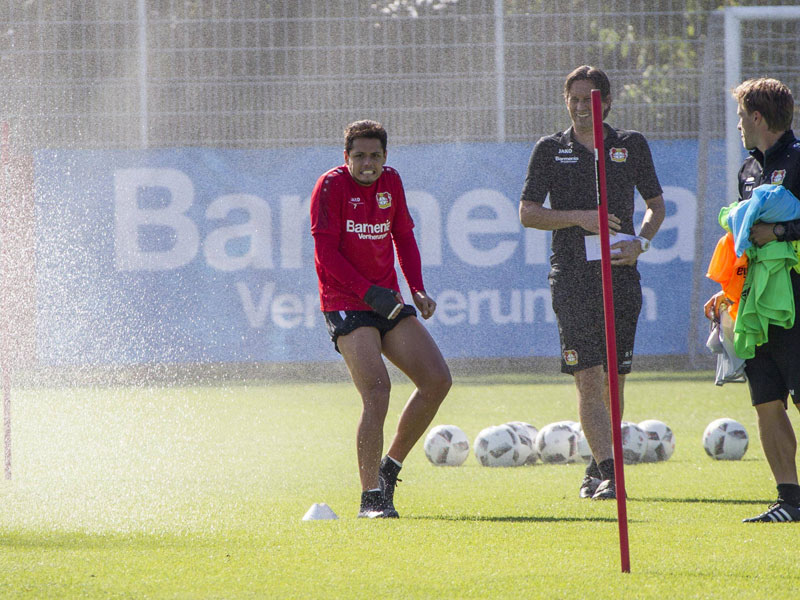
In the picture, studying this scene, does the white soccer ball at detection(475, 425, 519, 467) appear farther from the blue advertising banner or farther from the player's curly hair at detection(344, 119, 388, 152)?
the blue advertising banner

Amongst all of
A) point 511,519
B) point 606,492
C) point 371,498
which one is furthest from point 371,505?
point 606,492

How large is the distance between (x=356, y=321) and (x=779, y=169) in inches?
75.5

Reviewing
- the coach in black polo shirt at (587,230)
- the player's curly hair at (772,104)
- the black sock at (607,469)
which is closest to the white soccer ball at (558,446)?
the coach in black polo shirt at (587,230)

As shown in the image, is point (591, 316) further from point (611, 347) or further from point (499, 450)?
point (611, 347)

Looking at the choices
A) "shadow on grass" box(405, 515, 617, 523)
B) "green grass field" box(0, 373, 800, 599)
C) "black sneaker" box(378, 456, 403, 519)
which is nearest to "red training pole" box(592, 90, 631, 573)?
"green grass field" box(0, 373, 800, 599)

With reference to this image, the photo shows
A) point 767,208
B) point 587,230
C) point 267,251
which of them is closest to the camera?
point 767,208

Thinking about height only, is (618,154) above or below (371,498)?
above

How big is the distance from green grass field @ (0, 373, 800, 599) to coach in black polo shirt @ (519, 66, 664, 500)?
489 mm

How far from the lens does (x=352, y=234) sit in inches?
234

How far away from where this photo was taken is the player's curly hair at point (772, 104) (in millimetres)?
5418

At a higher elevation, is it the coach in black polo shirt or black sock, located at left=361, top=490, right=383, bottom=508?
the coach in black polo shirt

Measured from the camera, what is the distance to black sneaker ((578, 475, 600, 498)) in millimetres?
6312

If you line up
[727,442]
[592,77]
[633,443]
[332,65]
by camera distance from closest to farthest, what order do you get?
1. [592,77]
2. [633,443]
3. [727,442]
4. [332,65]

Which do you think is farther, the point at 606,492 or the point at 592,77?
the point at 592,77
